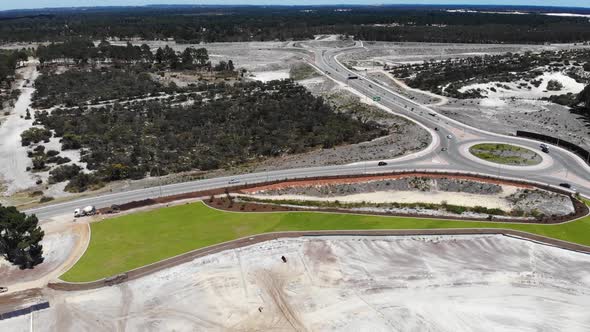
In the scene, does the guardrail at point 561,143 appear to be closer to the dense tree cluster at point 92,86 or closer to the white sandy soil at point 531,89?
the white sandy soil at point 531,89

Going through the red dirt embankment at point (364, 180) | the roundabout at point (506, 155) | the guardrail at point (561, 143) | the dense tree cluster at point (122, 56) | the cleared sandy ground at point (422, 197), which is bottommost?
the cleared sandy ground at point (422, 197)

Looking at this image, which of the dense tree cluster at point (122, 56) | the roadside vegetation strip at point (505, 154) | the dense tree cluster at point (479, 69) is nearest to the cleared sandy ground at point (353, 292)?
the roadside vegetation strip at point (505, 154)

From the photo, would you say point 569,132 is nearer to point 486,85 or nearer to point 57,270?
point 486,85

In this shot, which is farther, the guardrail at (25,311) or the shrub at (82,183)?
the shrub at (82,183)

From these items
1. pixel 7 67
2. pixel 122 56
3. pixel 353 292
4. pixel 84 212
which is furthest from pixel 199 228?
pixel 122 56

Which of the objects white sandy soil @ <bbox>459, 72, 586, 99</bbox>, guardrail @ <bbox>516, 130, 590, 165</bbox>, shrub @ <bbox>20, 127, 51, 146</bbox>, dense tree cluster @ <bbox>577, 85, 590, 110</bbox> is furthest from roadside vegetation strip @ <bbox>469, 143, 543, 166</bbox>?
shrub @ <bbox>20, 127, 51, 146</bbox>

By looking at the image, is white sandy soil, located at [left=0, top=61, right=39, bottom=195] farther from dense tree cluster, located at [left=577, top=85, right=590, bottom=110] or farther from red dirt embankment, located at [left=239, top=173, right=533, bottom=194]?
dense tree cluster, located at [left=577, top=85, right=590, bottom=110]

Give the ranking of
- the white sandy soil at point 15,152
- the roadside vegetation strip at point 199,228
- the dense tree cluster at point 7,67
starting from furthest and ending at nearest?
the dense tree cluster at point 7,67 < the white sandy soil at point 15,152 < the roadside vegetation strip at point 199,228

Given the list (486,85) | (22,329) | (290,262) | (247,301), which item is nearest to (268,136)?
(290,262)
